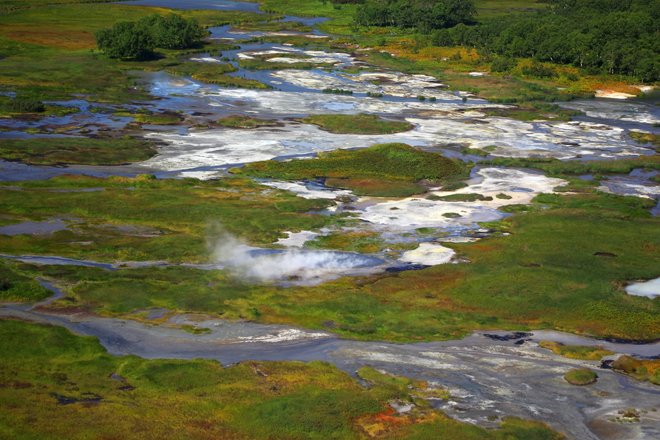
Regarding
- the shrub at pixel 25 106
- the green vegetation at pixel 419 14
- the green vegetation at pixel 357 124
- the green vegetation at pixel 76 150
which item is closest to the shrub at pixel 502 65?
the green vegetation at pixel 357 124

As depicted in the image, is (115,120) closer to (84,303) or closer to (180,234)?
(180,234)

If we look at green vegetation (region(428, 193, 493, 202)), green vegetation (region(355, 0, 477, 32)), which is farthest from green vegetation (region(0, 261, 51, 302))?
green vegetation (region(355, 0, 477, 32))

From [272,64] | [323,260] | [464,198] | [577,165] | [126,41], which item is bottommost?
[323,260]

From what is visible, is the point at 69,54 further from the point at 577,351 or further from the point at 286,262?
the point at 577,351

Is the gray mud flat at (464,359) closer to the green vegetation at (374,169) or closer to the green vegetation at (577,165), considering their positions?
the green vegetation at (374,169)

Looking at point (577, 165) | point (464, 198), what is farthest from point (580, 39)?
point (464, 198)

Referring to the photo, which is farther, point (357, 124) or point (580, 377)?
point (357, 124)
